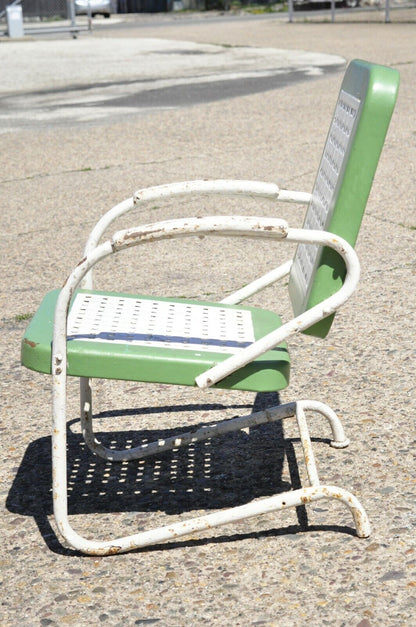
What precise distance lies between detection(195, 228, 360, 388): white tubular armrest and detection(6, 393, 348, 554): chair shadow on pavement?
49 cm

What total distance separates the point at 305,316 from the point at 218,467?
0.74m

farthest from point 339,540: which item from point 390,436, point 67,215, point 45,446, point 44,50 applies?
point 44,50

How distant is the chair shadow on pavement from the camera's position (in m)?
2.80

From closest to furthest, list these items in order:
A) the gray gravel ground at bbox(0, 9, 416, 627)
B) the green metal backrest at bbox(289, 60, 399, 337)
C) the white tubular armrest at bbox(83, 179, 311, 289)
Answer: the gray gravel ground at bbox(0, 9, 416, 627) < the green metal backrest at bbox(289, 60, 399, 337) < the white tubular armrest at bbox(83, 179, 311, 289)

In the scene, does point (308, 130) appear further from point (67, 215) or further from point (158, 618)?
point (158, 618)

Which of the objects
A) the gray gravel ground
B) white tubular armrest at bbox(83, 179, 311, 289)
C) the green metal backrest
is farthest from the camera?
white tubular armrest at bbox(83, 179, 311, 289)

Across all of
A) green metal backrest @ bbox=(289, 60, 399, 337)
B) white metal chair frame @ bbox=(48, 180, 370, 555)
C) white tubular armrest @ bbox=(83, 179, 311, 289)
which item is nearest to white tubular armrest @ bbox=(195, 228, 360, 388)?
white metal chair frame @ bbox=(48, 180, 370, 555)

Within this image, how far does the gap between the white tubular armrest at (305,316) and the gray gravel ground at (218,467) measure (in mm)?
485

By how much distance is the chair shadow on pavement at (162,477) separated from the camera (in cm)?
280

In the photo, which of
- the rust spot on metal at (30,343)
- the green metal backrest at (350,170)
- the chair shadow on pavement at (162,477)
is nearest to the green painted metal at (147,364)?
the rust spot on metal at (30,343)

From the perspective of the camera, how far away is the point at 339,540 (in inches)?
101

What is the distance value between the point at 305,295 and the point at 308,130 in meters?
6.27

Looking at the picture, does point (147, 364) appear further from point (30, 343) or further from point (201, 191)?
point (201, 191)

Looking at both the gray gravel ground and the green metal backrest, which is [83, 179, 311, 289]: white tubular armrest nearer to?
the green metal backrest
